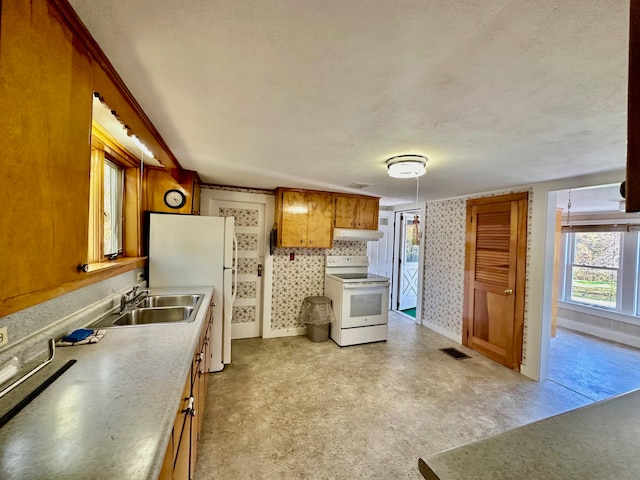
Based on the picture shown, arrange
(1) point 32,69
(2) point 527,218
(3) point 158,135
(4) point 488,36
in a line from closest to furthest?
(1) point 32,69, (4) point 488,36, (3) point 158,135, (2) point 527,218

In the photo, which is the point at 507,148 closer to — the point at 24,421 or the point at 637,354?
the point at 24,421


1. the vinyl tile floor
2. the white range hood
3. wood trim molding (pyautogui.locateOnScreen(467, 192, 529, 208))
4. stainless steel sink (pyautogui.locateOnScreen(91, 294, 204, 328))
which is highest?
wood trim molding (pyautogui.locateOnScreen(467, 192, 529, 208))

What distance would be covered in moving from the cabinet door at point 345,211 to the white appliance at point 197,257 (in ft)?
5.71

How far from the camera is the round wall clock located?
9.34 feet

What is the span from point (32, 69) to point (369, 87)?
1.18 m

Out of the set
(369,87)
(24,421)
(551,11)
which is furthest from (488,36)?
(24,421)

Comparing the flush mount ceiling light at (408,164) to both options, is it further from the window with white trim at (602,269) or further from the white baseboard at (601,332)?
the white baseboard at (601,332)

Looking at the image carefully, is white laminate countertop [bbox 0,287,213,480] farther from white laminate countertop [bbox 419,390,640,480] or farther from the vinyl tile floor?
the vinyl tile floor

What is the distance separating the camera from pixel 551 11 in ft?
2.71

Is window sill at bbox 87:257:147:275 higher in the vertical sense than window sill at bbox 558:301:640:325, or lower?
higher


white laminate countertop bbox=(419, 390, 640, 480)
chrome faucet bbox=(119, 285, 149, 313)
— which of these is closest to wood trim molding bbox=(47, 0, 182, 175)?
chrome faucet bbox=(119, 285, 149, 313)

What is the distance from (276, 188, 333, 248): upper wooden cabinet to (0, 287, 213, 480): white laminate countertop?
265 centimetres

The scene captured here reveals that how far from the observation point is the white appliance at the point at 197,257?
270cm

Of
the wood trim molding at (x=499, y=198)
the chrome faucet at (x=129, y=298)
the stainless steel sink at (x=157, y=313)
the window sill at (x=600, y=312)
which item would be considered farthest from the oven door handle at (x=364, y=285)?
the window sill at (x=600, y=312)
